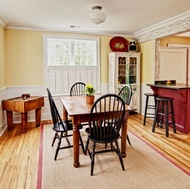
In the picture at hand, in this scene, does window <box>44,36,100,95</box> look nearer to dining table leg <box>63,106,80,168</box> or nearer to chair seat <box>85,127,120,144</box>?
dining table leg <box>63,106,80,168</box>

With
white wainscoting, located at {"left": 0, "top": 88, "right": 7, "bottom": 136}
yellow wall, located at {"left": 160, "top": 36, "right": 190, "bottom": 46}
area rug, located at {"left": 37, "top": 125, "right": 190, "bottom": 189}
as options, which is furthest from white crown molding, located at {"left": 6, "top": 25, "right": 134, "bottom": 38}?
area rug, located at {"left": 37, "top": 125, "right": 190, "bottom": 189}

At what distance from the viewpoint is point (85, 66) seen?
504 cm

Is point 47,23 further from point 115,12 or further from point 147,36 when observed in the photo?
point 147,36

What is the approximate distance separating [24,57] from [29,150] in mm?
2487

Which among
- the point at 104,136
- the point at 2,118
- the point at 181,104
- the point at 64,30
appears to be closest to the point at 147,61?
the point at 181,104

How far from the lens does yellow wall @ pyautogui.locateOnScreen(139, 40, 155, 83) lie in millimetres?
4832

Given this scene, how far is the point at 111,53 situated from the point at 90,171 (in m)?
3.50

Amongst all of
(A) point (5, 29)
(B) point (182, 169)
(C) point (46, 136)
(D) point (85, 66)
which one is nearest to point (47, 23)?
(A) point (5, 29)

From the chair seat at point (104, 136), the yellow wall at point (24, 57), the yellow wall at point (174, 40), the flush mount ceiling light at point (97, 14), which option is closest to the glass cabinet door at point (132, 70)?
the yellow wall at point (174, 40)

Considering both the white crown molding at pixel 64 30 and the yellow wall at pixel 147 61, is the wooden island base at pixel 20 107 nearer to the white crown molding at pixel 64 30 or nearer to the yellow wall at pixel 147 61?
the white crown molding at pixel 64 30

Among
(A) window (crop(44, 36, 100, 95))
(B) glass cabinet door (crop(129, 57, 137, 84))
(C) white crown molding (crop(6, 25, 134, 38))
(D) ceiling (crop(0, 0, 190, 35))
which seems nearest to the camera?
(D) ceiling (crop(0, 0, 190, 35))

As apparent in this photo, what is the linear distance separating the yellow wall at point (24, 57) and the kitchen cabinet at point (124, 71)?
1.53 m

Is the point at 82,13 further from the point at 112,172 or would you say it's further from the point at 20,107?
the point at 112,172

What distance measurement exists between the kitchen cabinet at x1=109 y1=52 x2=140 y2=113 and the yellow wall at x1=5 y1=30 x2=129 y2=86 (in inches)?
60.1
